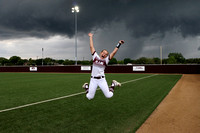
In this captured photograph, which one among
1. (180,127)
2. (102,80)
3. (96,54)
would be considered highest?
(96,54)

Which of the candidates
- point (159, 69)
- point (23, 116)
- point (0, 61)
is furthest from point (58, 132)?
point (0, 61)

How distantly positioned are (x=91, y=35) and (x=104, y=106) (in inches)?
114

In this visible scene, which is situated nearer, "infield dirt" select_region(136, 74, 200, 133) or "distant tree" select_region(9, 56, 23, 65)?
"infield dirt" select_region(136, 74, 200, 133)

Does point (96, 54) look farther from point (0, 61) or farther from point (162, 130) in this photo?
point (0, 61)

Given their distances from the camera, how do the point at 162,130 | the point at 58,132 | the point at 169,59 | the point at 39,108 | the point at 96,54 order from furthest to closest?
the point at 169,59
the point at 39,108
the point at 96,54
the point at 162,130
the point at 58,132

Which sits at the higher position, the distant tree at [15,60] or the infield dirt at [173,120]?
the distant tree at [15,60]

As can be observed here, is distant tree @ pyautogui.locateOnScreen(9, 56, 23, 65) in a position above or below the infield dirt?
above

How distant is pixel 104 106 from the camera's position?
687 cm

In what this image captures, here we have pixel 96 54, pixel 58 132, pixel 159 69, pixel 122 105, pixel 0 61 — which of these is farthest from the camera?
pixel 0 61

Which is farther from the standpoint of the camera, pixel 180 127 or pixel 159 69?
pixel 159 69

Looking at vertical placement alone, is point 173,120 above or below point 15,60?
below

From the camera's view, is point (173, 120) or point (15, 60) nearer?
point (173, 120)

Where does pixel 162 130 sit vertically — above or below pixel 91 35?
below

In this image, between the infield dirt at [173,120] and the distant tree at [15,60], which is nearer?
the infield dirt at [173,120]
